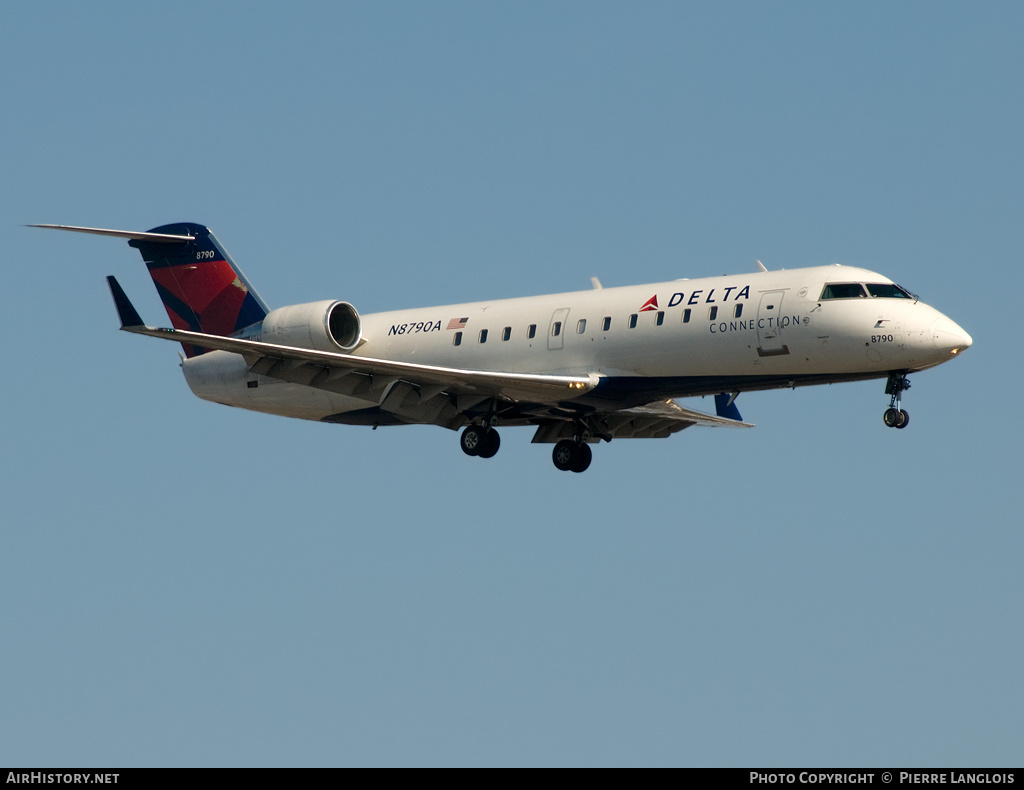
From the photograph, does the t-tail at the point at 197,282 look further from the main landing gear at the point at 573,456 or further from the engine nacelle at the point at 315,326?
the main landing gear at the point at 573,456

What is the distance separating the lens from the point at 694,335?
96.7ft

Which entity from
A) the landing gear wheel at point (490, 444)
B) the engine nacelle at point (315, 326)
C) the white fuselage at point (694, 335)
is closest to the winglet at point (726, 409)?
the white fuselage at point (694, 335)

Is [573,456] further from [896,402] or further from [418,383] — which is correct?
[896,402]

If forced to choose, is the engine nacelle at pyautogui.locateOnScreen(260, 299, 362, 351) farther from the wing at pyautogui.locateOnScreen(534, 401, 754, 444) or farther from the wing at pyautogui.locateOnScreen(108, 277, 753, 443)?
the wing at pyautogui.locateOnScreen(534, 401, 754, 444)

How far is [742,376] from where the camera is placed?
96.2 feet

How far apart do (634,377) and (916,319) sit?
5348mm

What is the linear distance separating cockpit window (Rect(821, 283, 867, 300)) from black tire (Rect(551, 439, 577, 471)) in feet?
24.1

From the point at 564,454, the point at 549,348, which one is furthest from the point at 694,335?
the point at 564,454

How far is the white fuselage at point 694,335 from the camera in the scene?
28.3 m

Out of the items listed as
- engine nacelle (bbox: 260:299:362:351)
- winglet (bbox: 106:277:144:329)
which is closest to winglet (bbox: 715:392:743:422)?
engine nacelle (bbox: 260:299:362:351)

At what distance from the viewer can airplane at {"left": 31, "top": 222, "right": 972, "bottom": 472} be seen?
2858cm

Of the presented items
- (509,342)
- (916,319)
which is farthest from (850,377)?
(509,342)

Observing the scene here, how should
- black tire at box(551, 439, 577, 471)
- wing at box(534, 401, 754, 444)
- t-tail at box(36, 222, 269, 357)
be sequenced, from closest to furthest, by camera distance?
black tire at box(551, 439, 577, 471)
wing at box(534, 401, 754, 444)
t-tail at box(36, 222, 269, 357)
